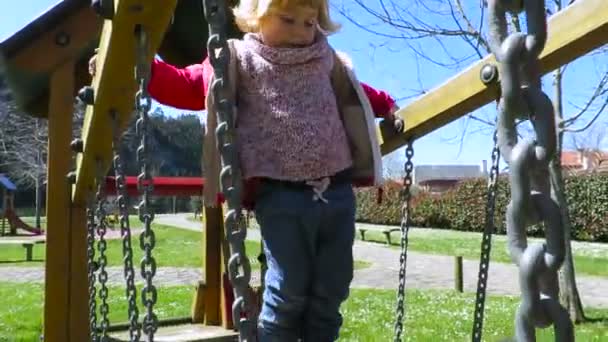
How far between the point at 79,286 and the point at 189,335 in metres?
0.73

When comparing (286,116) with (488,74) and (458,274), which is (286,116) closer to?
(488,74)

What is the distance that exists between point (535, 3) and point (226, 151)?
1.87ft

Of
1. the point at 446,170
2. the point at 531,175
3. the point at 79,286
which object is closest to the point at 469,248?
the point at 79,286

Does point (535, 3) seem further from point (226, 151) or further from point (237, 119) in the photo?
point (237, 119)

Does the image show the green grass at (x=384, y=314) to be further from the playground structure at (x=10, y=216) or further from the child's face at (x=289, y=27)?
the playground structure at (x=10, y=216)

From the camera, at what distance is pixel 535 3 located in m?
0.73

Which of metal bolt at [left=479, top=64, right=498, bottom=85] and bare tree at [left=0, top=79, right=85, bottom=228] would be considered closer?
metal bolt at [left=479, top=64, right=498, bottom=85]

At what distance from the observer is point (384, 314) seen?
7.23 meters

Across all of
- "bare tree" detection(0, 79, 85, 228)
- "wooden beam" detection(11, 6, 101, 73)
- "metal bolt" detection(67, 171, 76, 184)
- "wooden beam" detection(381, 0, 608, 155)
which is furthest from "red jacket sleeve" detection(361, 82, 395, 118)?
"bare tree" detection(0, 79, 85, 228)

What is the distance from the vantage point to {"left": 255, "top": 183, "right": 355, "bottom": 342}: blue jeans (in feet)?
6.45

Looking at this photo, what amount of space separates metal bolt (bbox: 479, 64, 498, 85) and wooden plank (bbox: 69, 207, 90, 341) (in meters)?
2.41

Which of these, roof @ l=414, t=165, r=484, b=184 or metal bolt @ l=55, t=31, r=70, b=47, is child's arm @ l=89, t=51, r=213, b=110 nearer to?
metal bolt @ l=55, t=31, r=70, b=47

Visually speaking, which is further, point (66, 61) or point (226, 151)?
point (66, 61)

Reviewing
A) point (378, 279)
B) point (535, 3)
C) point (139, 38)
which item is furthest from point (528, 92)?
point (378, 279)
